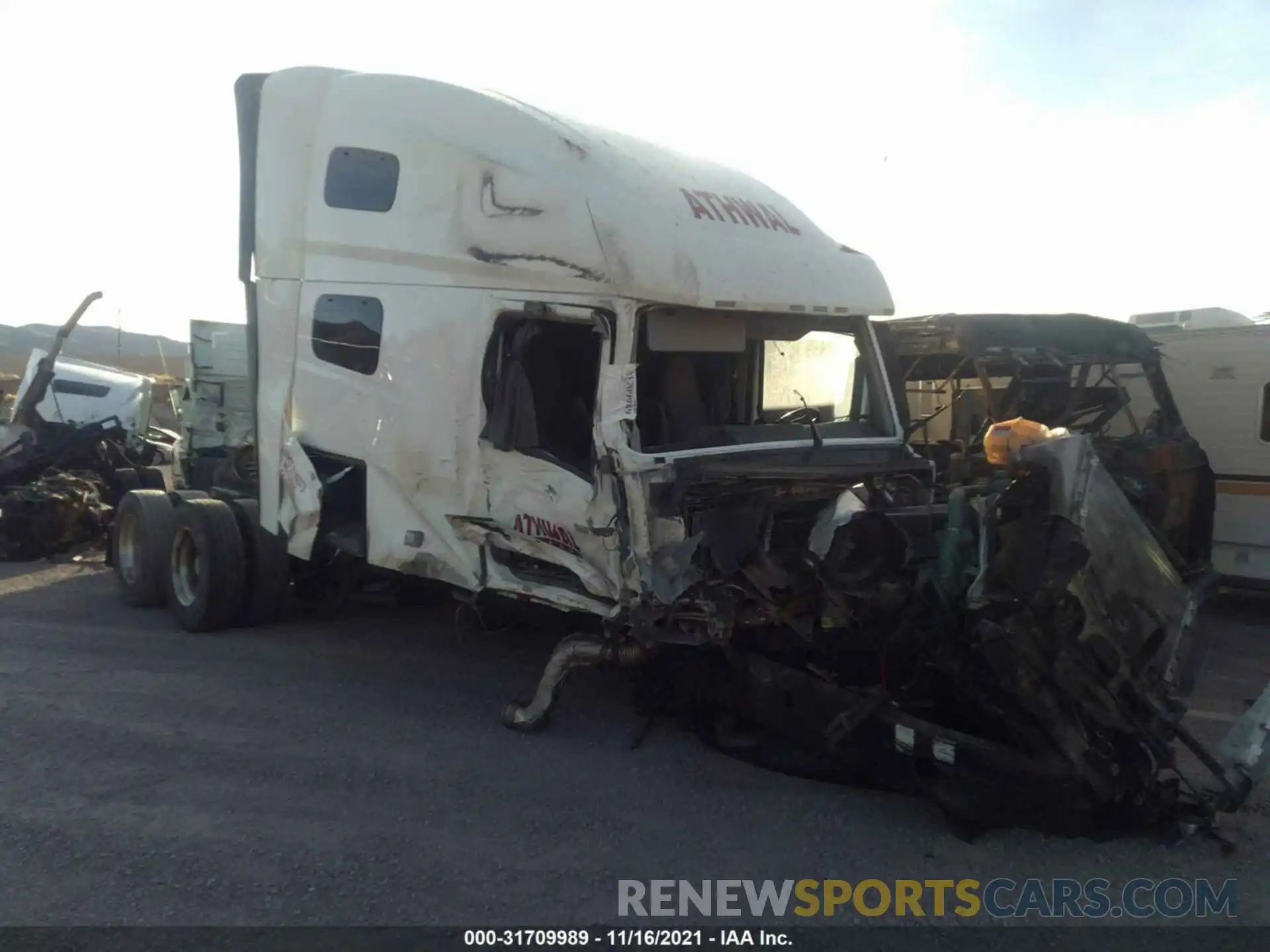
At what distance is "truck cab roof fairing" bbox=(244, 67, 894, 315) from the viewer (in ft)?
19.0

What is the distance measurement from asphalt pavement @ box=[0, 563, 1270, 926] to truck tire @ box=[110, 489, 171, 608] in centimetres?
173

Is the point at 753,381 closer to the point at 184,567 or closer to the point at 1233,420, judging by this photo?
the point at 184,567

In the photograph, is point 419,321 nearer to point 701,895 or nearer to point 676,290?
point 676,290

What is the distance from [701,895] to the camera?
430cm

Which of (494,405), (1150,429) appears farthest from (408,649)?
(1150,429)

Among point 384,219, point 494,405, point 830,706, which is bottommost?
point 830,706

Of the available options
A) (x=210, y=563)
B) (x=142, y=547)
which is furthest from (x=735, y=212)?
(x=142, y=547)

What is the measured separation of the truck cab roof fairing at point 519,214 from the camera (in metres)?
5.79

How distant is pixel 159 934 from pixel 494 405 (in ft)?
9.99

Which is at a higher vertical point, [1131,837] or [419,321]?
[419,321]

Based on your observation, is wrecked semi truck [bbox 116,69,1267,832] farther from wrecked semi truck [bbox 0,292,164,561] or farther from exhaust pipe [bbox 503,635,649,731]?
wrecked semi truck [bbox 0,292,164,561]

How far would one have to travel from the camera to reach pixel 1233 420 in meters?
9.57

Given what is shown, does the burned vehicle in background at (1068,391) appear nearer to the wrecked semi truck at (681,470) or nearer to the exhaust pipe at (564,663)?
the wrecked semi truck at (681,470)

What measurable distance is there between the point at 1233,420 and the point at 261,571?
8.40 metres
